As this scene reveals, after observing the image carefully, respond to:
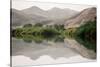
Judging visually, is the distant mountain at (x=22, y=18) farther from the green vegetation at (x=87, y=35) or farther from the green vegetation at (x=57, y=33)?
the green vegetation at (x=87, y=35)

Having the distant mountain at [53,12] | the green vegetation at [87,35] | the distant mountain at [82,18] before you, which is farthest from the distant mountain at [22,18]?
the green vegetation at [87,35]

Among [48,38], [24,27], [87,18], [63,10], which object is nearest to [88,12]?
[87,18]

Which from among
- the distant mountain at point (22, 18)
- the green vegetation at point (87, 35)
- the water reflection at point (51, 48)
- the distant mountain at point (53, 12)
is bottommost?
the water reflection at point (51, 48)

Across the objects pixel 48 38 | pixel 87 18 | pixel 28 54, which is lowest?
pixel 28 54

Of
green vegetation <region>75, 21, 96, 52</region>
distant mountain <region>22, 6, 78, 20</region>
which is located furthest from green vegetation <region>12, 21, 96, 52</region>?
distant mountain <region>22, 6, 78, 20</region>
